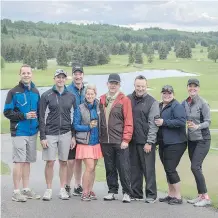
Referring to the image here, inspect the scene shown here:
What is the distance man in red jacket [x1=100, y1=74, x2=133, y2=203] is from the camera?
797cm

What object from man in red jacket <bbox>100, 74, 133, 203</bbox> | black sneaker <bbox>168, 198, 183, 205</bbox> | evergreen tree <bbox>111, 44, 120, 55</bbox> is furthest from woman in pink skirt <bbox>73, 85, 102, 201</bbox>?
evergreen tree <bbox>111, 44, 120, 55</bbox>

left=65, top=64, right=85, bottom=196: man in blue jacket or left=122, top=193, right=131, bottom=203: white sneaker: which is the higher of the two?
left=65, top=64, right=85, bottom=196: man in blue jacket

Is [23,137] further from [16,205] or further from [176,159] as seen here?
[176,159]

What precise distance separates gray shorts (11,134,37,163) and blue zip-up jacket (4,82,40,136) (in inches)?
3.7

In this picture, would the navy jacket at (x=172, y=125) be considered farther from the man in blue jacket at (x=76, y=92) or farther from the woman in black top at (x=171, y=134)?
the man in blue jacket at (x=76, y=92)

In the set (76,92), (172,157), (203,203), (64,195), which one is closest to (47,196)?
(64,195)

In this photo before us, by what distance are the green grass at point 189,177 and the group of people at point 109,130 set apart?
934 mm

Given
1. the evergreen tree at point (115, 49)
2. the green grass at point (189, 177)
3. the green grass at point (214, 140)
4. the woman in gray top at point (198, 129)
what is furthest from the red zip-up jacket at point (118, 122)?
the evergreen tree at point (115, 49)

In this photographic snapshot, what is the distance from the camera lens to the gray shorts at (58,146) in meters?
8.02

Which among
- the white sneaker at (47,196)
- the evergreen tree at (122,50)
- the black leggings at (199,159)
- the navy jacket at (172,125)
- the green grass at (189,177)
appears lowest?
the green grass at (189,177)

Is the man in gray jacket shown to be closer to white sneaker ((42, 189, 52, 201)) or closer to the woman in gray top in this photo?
white sneaker ((42, 189, 52, 201))

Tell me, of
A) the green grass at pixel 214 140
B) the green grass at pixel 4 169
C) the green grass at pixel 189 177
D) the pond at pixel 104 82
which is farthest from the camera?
the pond at pixel 104 82

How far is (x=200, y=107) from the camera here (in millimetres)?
8156

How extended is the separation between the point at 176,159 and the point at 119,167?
3.65ft
